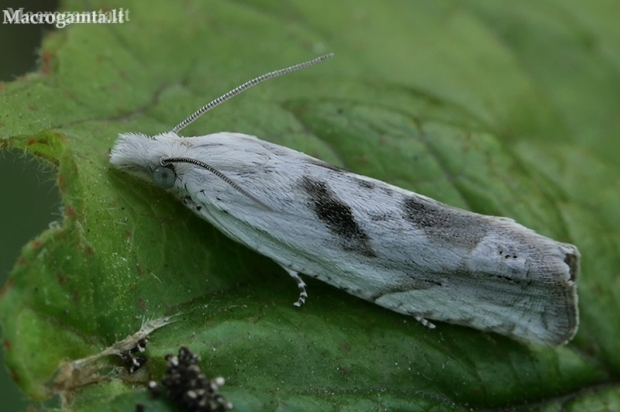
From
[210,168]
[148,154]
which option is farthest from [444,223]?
[148,154]

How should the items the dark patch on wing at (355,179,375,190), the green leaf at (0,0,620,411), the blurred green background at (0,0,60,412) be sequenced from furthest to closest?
the dark patch on wing at (355,179,375,190) < the blurred green background at (0,0,60,412) < the green leaf at (0,0,620,411)

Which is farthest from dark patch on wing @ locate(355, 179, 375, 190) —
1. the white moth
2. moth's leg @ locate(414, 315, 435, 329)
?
moth's leg @ locate(414, 315, 435, 329)

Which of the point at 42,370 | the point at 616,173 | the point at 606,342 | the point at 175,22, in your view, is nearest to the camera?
the point at 42,370

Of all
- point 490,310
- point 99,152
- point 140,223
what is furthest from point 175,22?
point 490,310

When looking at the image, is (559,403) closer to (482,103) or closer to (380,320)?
(380,320)

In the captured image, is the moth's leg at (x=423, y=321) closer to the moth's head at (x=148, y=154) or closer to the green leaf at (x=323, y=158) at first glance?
the green leaf at (x=323, y=158)

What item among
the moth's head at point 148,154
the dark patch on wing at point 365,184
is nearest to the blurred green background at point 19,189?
the moth's head at point 148,154

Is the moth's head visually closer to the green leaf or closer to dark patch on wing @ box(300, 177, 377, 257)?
the green leaf

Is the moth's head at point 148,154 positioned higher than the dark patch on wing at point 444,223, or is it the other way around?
the moth's head at point 148,154
